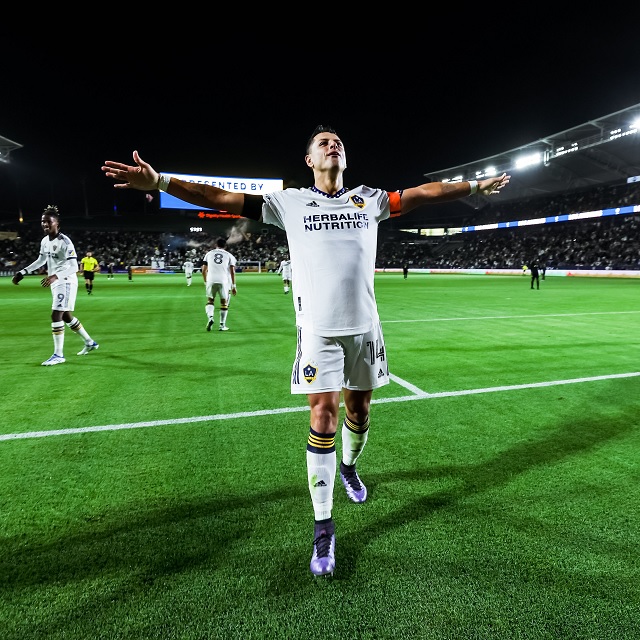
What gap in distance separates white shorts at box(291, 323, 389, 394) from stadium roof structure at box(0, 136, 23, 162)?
2254 inches

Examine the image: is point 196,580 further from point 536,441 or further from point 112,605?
point 536,441

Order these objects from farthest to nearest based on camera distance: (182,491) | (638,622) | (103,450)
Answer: (103,450)
(182,491)
(638,622)

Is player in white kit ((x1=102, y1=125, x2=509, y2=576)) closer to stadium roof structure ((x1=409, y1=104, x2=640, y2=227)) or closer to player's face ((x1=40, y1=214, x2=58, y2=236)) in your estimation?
player's face ((x1=40, y1=214, x2=58, y2=236))

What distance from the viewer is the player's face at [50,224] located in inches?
Result: 280

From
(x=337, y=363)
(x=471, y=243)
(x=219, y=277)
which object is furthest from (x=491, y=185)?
(x=471, y=243)

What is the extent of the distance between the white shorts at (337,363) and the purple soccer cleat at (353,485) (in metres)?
0.76

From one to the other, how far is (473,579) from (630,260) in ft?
193

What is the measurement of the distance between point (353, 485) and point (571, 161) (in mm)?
64665

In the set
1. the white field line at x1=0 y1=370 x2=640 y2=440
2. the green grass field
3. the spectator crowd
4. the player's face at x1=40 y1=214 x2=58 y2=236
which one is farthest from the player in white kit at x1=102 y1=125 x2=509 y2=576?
the spectator crowd

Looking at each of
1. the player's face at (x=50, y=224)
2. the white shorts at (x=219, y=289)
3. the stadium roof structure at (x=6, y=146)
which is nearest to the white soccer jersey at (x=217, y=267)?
the white shorts at (x=219, y=289)

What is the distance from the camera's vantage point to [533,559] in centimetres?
242

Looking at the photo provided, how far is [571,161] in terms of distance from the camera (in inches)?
2178

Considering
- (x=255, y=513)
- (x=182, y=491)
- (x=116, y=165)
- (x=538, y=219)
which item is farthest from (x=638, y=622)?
(x=538, y=219)

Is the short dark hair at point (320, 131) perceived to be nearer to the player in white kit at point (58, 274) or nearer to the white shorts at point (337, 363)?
the white shorts at point (337, 363)
